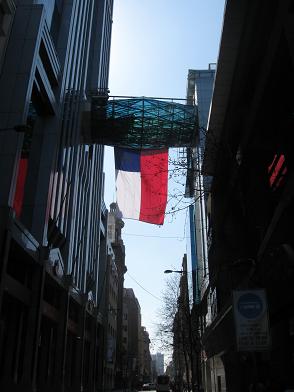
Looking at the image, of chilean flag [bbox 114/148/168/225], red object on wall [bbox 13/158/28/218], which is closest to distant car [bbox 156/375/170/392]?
chilean flag [bbox 114/148/168/225]

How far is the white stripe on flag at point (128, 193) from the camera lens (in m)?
35.1

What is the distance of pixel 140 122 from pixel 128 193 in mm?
7813

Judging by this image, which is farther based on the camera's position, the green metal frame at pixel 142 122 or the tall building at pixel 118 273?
the tall building at pixel 118 273

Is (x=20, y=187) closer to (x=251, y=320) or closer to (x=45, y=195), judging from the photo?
(x=45, y=195)

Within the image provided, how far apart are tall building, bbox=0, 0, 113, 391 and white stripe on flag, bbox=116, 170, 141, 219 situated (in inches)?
148

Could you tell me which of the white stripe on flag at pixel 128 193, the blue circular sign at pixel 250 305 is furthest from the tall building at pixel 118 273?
the blue circular sign at pixel 250 305

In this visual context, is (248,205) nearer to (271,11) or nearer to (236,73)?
(236,73)

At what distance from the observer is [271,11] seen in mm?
14234

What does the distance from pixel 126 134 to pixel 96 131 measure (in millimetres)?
2816

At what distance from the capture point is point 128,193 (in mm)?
36594

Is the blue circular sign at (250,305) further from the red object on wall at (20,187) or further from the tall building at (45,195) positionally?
the red object on wall at (20,187)

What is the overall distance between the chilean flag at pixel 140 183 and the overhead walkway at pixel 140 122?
118 centimetres

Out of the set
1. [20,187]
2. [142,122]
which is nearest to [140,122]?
[142,122]

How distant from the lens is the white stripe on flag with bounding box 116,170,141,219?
35062 mm
